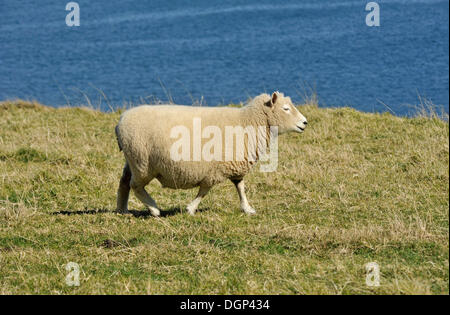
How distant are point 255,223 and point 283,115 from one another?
1425 millimetres

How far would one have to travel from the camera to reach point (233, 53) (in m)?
50.5

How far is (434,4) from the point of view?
6388 centimetres

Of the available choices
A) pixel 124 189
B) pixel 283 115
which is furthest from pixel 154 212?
pixel 283 115

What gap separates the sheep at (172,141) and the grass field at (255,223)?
462 millimetres

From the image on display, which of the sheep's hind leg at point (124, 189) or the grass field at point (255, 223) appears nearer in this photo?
the grass field at point (255, 223)

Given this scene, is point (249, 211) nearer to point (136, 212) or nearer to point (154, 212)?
point (154, 212)

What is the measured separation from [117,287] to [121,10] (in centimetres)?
7051

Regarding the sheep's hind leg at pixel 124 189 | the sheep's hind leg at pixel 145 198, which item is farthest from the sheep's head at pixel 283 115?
the sheep's hind leg at pixel 124 189

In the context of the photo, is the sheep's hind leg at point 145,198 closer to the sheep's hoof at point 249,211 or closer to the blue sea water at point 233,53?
the sheep's hoof at point 249,211

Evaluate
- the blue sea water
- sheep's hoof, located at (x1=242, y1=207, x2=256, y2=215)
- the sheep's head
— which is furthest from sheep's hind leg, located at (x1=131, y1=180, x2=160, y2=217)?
the blue sea water

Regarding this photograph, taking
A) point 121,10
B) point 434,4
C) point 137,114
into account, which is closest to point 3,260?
point 137,114

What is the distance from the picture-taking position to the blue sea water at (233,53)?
3938cm

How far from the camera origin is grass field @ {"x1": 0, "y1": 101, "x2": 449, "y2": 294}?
20.0ft
